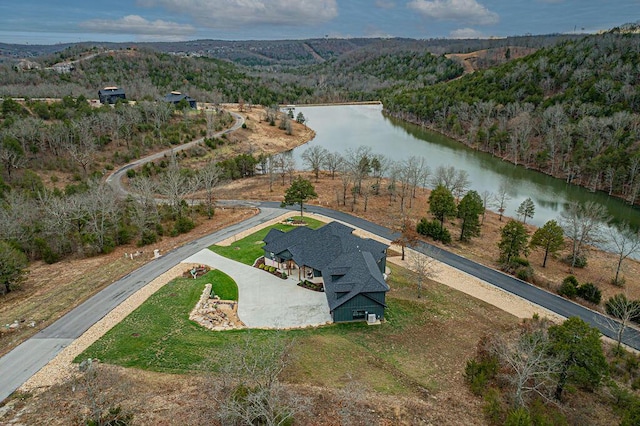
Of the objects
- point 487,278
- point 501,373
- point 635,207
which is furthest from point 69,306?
point 635,207

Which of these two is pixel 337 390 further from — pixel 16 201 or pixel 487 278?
pixel 16 201

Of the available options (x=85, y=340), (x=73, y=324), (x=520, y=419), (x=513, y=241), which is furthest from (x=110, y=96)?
(x=520, y=419)

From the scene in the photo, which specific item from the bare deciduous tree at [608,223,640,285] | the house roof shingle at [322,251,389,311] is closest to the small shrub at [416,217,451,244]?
the house roof shingle at [322,251,389,311]

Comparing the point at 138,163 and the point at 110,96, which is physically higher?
the point at 110,96

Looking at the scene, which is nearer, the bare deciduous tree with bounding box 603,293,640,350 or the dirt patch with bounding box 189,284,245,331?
the dirt patch with bounding box 189,284,245,331

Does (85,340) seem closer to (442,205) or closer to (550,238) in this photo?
(442,205)

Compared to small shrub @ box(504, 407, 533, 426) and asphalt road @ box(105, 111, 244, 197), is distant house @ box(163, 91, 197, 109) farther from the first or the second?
small shrub @ box(504, 407, 533, 426)

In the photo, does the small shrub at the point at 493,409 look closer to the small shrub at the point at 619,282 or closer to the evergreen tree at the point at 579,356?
the evergreen tree at the point at 579,356
